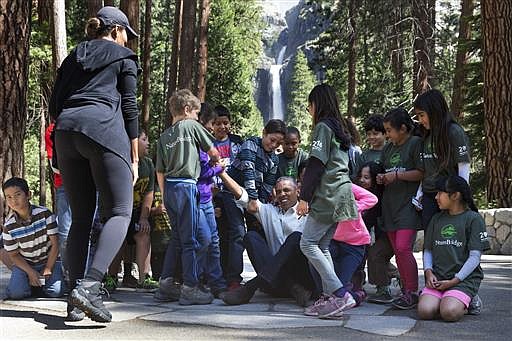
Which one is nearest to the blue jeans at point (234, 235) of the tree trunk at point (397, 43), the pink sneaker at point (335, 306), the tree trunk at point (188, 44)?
the pink sneaker at point (335, 306)

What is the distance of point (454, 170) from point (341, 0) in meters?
18.9

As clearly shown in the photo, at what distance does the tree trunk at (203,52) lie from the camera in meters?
15.9

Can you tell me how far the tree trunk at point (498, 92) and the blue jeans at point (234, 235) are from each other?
670 centimetres

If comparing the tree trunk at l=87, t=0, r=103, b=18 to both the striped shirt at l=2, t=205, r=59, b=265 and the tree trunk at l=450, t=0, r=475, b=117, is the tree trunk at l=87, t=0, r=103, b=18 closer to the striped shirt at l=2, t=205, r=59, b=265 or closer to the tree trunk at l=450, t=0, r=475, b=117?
the tree trunk at l=450, t=0, r=475, b=117

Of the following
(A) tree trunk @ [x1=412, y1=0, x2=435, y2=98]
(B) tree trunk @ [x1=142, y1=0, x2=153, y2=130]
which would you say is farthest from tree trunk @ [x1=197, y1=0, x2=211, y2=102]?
(B) tree trunk @ [x1=142, y1=0, x2=153, y2=130]

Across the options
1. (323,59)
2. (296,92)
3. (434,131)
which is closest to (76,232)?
(434,131)

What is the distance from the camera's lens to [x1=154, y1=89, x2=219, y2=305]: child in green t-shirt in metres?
5.05

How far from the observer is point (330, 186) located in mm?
4750

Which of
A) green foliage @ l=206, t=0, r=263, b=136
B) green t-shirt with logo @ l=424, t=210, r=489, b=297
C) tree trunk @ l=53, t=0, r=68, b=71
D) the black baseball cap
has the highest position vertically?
green foliage @ l=206, t=0, r=263, b=136

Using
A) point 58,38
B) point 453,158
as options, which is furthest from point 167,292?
point 58,38

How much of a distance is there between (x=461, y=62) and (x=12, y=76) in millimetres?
12183

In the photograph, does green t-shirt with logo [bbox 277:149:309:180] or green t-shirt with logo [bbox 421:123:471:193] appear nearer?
green t-shirt with logo [bbox 421:123:471:193]

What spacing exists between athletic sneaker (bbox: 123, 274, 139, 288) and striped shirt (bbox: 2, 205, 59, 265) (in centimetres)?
105

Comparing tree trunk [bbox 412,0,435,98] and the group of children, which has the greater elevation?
tree trunk [bbox 412,0,435,98]
